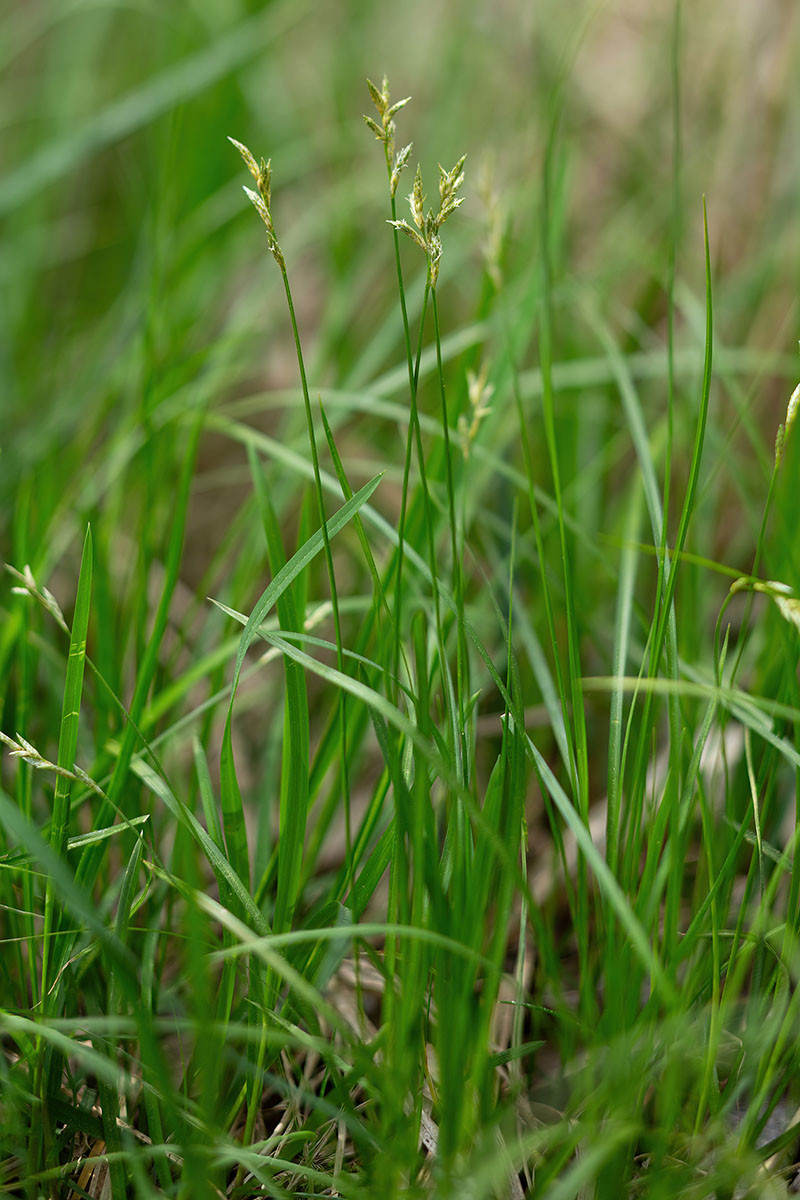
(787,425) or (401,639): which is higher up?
(787,425)

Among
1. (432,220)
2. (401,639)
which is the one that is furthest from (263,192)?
(401,639)

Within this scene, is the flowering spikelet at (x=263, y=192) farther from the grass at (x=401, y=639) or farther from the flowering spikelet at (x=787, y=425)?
the flowering spikelet at (x=787, y=425)

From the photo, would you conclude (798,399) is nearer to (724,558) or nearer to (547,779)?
(547,779)

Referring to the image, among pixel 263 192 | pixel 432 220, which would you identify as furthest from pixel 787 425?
pixel 263 192

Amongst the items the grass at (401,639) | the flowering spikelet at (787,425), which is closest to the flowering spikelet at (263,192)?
the grass at (401,639)

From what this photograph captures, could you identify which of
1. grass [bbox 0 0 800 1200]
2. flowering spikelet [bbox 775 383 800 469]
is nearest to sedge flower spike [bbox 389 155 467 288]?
grass [bbox 0 0 800 1200]

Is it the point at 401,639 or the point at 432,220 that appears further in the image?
the point at 401,639

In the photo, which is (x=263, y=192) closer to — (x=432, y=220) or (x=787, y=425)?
(x=432, y=220)

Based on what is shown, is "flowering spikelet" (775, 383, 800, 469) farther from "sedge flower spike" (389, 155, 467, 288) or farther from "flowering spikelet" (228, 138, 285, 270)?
"flowering spikelet" (228, 138, 285, 270)

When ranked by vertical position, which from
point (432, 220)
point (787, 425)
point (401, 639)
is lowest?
point (401, 639)
